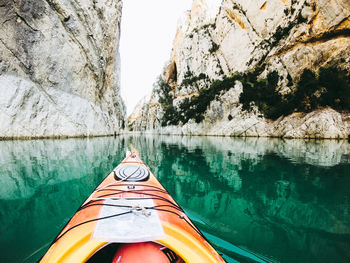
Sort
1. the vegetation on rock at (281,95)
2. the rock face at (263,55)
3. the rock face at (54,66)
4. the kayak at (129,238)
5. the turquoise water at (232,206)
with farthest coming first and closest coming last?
the rock face at (263,55), the vegetation on rock at (281,95), the rock face at (54,66), the turquoise water at (232,206), the kayak at (129,238)

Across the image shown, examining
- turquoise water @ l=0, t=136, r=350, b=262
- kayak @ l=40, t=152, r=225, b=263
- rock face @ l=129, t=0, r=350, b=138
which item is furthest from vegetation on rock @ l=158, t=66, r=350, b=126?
kayak @ l=40, t=152, r=225, b=263

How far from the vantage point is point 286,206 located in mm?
3203

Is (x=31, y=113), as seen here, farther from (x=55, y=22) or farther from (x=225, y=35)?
(x=225, y=35)

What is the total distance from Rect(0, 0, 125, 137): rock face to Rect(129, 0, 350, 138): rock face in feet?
62.4

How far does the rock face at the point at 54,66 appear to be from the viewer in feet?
46.0

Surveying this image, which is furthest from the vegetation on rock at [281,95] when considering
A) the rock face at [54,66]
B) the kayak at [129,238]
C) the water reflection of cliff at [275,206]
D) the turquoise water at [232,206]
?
the kayak at [129,238]

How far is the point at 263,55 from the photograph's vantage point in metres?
27.6

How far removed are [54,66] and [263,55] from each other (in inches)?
1169

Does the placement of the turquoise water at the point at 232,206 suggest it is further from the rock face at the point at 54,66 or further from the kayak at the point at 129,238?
the rock face at the point at 54,66

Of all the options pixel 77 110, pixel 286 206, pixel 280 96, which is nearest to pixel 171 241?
pixel 286 206

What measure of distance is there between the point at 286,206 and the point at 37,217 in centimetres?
445

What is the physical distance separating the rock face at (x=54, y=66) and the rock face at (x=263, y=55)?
19.0 m

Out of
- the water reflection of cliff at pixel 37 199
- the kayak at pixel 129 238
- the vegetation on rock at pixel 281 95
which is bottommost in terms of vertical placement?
the water reflection of cliff at pixel 37 199

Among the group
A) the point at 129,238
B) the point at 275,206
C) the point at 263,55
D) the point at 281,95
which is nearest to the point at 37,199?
the point at 129,238
